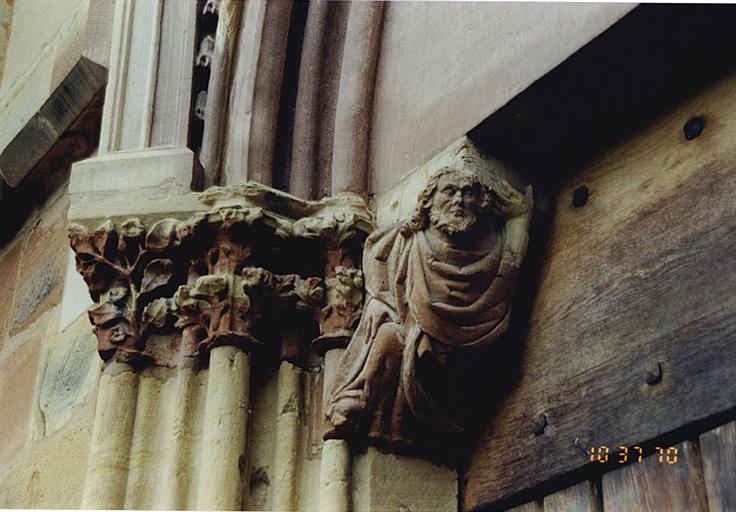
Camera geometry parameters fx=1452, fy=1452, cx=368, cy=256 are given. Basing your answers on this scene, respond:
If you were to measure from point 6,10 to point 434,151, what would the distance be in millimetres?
2134

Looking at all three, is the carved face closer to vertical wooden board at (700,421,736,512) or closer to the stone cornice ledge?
the stone cornice ledge

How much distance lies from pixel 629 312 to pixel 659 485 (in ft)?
0.97

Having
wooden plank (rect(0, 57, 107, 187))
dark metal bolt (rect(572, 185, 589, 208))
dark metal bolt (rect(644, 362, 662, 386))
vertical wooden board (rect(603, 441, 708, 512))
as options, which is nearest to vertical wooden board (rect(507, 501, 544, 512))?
vertical wooden board (rect(603, 441, 708, 512))

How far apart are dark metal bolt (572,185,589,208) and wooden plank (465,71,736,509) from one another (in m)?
0.01

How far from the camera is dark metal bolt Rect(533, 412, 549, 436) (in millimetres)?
2363

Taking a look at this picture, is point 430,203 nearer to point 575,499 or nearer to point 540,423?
point 540,423

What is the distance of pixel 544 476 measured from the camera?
232 cm

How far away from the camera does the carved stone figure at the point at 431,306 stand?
2402mm

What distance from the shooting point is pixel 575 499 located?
226 cm

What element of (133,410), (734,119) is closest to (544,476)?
(734,119)

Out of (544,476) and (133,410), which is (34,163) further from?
(544,476)

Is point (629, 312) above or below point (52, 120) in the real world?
below

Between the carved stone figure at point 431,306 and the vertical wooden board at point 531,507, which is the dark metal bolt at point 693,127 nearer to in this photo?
the carved stone figure at point 431,306

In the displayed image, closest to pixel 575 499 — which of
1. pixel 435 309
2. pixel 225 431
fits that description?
pixel 435 309
